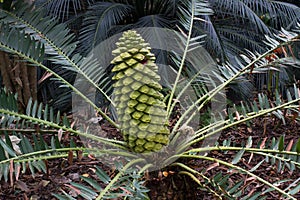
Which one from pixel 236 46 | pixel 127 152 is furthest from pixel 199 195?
pixel 236 46

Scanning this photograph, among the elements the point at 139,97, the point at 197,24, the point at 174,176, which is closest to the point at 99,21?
the point at 197,24

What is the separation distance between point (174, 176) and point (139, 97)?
1.02 ft

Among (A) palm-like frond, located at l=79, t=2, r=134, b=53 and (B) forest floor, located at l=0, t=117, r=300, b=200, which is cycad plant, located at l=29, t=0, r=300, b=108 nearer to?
(A) palm-like frond, located at l=79, t=2, r=134, b=53

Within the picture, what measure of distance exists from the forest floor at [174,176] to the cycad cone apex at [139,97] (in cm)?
12

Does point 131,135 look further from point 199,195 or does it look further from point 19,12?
point 19,12

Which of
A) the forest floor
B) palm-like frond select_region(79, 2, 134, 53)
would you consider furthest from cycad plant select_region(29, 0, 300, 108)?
the forest floor

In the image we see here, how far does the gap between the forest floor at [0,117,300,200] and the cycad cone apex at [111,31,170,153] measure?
12 centimetres

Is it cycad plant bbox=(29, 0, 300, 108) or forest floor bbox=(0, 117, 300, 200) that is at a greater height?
cycad plant bbox=(29, 0, 300, 108)

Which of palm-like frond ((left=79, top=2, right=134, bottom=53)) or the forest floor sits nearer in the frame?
the forest floor

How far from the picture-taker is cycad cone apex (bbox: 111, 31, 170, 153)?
1415 mm

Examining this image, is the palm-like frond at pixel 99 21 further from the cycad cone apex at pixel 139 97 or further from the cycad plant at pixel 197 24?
the cycad cone apex at pixel 139 97

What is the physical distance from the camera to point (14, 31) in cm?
150

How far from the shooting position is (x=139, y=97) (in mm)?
1421

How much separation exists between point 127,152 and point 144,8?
6.42ft
